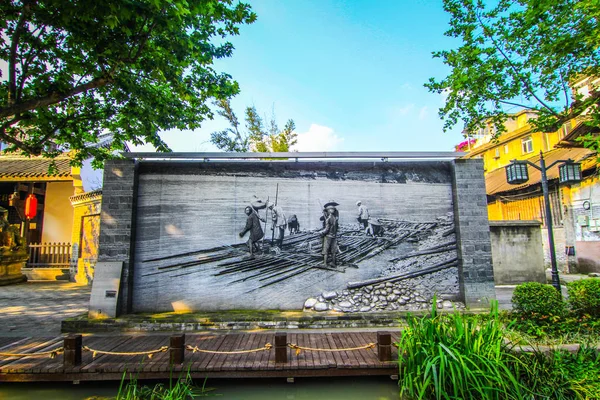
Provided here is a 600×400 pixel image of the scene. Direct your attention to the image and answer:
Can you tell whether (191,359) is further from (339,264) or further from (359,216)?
(359,216)

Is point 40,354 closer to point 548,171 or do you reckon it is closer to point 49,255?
point 49,255

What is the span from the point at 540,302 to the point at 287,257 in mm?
4204

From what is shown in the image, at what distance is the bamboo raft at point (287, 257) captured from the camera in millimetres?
6359

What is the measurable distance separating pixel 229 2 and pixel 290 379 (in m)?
7.31

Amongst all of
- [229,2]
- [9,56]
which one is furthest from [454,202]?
[9,56]

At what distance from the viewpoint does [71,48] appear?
20.6ft

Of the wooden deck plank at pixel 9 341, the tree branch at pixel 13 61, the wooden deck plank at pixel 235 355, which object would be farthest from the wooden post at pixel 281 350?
the tree branch at pixel 13 61

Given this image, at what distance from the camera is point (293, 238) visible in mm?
6477

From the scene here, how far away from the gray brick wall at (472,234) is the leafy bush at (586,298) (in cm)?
131

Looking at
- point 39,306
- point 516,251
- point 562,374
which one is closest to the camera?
point 562,374

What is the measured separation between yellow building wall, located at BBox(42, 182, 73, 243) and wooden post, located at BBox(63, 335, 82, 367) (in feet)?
41.2

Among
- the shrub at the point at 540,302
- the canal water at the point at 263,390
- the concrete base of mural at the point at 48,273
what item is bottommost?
the canal water at the point at 263,390

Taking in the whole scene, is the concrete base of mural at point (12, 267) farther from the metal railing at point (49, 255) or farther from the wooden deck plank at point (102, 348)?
the wooden deck plank at point (102, 348)

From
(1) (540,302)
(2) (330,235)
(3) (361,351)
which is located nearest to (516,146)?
(1) (540,302)
